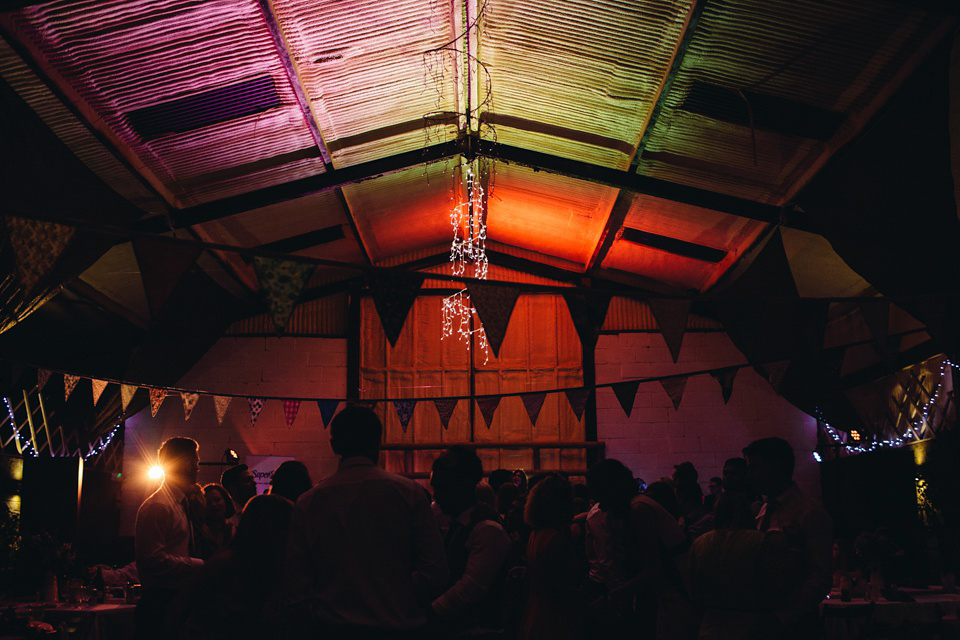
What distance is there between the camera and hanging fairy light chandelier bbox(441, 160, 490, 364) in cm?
1167

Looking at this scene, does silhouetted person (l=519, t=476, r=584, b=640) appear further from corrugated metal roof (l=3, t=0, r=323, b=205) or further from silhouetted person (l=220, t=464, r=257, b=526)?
corrugated metal roof (l=3, t=0, r=323, b=205)

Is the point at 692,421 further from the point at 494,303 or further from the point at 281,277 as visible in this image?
the point at 281,277

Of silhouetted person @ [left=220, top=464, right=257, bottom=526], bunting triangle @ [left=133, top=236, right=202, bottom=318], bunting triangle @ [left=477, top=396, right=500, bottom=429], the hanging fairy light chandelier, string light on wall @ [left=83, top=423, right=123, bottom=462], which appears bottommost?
silhouetted person @ [left=220, top=464, right=257, bottom=526]

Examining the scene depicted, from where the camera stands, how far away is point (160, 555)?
3602 millimetres

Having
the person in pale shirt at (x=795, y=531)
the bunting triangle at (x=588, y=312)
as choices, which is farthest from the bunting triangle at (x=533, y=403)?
the person in pale shirt at (x=795, y=531)

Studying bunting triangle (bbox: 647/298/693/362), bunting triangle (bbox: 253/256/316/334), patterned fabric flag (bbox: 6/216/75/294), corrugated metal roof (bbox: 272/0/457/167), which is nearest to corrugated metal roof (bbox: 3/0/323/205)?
corrugated metal roof (bbox: 272/0/457/167)

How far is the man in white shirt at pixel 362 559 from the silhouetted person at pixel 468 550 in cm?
24

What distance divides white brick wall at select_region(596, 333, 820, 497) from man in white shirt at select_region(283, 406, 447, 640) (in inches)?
378

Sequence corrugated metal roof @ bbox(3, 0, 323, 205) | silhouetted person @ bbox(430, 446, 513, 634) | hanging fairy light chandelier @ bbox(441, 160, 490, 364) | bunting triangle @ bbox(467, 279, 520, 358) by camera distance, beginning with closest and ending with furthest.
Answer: silhouetted person @ bbox(430, 446, 513, 634)
bunting triangle @ bbox(467, 279, 520, 358)
corrugated metal roof @ bbox(3, 0, 323, 205)
hanging fairy light chandelier @ bbox(441, 160, 490, 364)

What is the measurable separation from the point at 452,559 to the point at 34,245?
2.97 m

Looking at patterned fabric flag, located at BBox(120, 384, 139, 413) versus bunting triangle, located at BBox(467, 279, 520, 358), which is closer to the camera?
bunting triangle, located at BBox(467, 279, 520, 358)

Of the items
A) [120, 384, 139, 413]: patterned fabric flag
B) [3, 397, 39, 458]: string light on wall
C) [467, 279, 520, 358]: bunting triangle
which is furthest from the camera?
[3, 397, 39, 458]: string light on wall

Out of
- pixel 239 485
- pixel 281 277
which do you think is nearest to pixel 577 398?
pixel 239 485

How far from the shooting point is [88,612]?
4.73 meters
